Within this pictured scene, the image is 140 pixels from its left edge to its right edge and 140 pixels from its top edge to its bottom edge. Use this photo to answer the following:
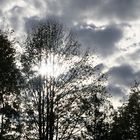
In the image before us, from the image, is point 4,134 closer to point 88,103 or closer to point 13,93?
point 13,93

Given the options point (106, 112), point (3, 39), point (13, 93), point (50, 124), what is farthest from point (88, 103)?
point (106, 112)

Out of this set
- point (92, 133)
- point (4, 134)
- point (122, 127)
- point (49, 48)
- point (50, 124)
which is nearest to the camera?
point (50, 124)

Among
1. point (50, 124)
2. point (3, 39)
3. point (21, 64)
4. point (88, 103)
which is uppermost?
point (3, 39)

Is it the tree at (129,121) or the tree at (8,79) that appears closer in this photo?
the tree at (8,79)

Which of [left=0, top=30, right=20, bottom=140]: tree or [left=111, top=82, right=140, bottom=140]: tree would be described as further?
[left=111, top=82, right=140, bottom=140]: tree

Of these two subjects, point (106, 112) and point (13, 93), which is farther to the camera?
point (106, 112)

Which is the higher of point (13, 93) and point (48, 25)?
point (48, 25)

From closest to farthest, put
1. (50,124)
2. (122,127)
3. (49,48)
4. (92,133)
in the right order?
(50,124)
(49,48)
(92,133)
(122,127)

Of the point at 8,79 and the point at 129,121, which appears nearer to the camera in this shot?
the point at 8,79

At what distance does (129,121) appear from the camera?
5925cm

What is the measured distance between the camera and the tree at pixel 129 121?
58.7m

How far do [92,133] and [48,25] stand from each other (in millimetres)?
25185

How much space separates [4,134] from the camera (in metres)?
41.3

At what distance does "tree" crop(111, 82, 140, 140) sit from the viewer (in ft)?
192
